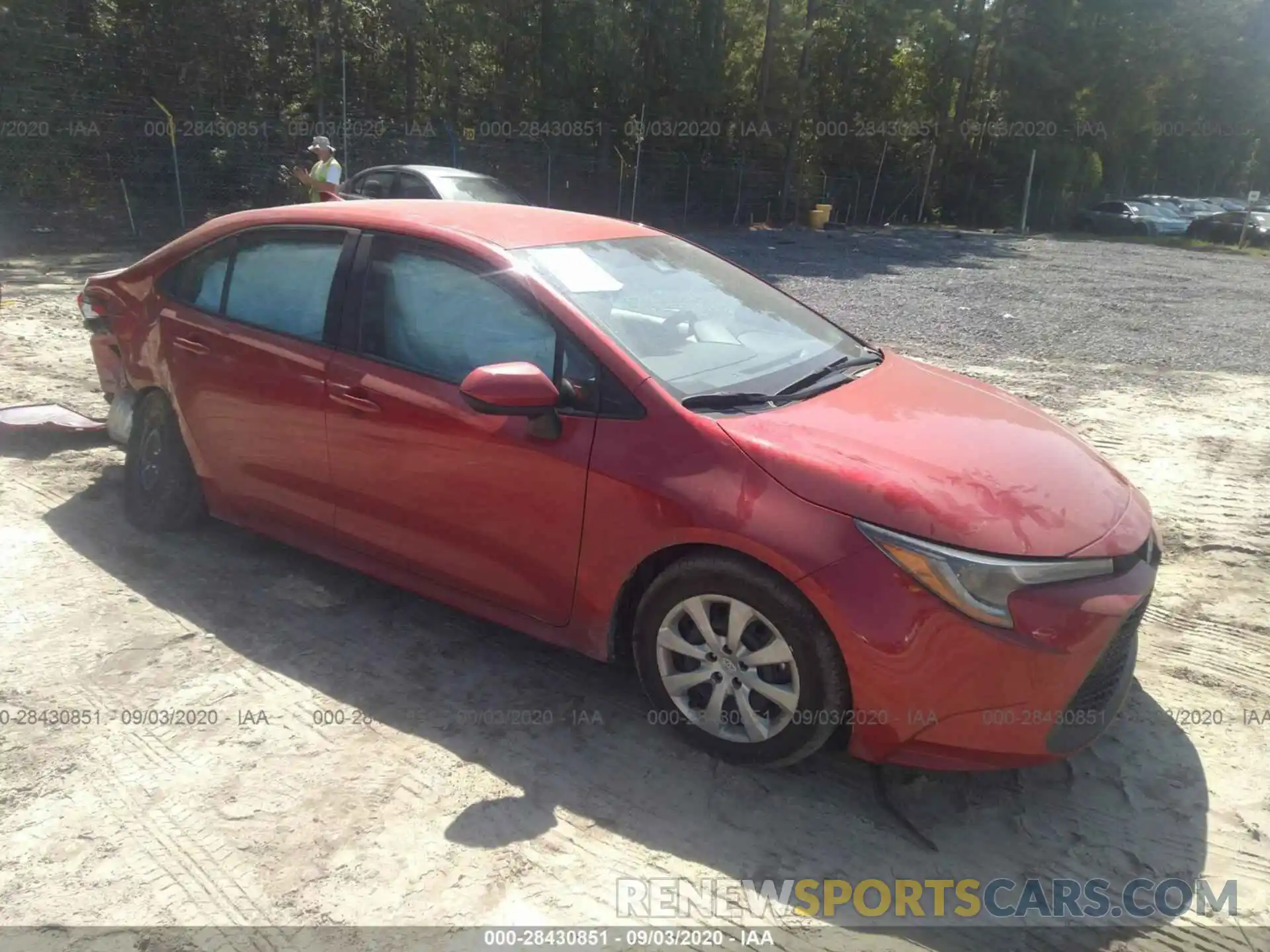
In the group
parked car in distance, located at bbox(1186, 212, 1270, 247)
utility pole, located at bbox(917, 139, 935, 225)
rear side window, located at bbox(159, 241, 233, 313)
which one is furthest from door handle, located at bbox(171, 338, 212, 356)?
utility pole, located at bbox(917, 139, 935, 225)

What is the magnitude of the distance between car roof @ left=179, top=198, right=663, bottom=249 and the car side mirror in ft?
2.18

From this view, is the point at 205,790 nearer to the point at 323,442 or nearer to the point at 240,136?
the point at 323,442

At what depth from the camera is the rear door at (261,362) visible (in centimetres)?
395

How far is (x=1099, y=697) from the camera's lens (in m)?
2.95

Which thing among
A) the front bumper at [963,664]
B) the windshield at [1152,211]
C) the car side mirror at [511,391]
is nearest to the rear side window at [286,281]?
the car side mirror at [511,391]

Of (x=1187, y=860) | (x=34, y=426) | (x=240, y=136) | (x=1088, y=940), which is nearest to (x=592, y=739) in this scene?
(x=1088, y=940)

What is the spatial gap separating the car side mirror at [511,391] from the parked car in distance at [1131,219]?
34385 millimetres

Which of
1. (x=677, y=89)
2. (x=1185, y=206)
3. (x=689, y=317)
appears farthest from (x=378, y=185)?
(x=1185, y=206)

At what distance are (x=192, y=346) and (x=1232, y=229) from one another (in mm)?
32618

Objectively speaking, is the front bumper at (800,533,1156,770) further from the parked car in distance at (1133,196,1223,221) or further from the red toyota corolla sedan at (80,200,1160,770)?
the parked car in distance at (1133,196,1223,221)

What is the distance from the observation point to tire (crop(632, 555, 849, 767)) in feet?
9.40

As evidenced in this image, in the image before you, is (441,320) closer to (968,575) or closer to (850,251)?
(968,575)

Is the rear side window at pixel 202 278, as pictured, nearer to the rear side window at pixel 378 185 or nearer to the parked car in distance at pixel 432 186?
the parked car in distance at pixel 432 186

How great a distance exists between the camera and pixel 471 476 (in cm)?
346
